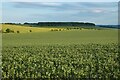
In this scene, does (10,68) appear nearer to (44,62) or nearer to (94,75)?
(44,62)

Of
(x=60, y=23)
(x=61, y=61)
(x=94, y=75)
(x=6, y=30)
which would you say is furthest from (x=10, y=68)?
(x=60, y=23)

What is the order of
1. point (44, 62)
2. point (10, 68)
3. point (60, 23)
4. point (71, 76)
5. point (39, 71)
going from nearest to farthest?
point (71, 76) → point (39, 71) → point (10, 68) → point (44, 62) → point (60, 23)

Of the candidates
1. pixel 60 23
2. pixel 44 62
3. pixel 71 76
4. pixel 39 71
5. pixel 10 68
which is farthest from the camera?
pixel 60 23

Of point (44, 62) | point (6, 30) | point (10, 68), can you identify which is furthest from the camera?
point (6, 30)

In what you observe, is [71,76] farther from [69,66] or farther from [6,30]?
[6,30]

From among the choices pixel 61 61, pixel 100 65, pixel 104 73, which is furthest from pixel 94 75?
pixel 61 61

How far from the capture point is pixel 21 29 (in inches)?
Result: 2370

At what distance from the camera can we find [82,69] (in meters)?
15.7

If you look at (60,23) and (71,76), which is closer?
(71,76)

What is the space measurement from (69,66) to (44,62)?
2.00 meters

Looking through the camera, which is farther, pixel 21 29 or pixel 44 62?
pixel 21 29

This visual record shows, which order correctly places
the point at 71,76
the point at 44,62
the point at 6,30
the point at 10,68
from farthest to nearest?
the point at 6,30
the point at 44,62
the point at 10,68
the point at 71,76

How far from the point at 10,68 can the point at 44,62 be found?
91.7 inches

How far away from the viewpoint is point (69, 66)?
16.6 metres
